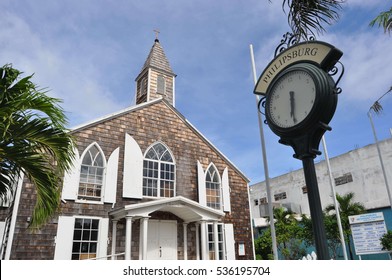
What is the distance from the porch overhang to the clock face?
7501 millimetres

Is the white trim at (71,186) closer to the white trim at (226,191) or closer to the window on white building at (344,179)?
the white trim at (226,191)

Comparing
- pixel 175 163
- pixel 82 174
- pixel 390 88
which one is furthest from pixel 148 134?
pixel 390 88

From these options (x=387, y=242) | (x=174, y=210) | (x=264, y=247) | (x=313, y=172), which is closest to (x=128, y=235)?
(x=174, y=210)

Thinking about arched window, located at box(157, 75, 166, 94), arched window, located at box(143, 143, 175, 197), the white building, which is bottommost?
arched window, located at box(143, 143, 175, 197)

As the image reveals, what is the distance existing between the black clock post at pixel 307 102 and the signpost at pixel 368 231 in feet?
44.9

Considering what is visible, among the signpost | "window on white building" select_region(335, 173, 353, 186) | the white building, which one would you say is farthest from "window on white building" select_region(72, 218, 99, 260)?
"window on white building" select_region(335, 173, 353, 186)

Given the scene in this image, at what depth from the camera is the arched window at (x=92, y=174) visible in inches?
417

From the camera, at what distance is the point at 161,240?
11227 millimetres

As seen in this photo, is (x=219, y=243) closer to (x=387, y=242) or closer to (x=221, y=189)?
(x=221, y=189)

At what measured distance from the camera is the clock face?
2.96 metres

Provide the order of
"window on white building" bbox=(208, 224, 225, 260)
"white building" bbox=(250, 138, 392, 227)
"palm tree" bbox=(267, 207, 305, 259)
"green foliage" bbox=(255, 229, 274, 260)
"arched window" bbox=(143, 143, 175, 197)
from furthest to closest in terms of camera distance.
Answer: "green foliage" bbox=(255, 229, 274, 260)
"palm tree" bbox=(267, 207, 305, 259)
"white building" bbox=(250, 138, 392, 227)
"window on white building" bbox=(208, 224, 225, 260)
"arched window" bbox=(143, 143, 175, 197)

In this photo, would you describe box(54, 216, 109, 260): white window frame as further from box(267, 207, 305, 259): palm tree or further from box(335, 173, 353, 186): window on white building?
box(335, 173, 353, 186): window on white building

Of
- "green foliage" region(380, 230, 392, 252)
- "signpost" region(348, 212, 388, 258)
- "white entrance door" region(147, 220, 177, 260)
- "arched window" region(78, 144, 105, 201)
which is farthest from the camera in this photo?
"green foliage" region(380, 230, 392, 252)

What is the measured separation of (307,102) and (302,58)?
0.50m
